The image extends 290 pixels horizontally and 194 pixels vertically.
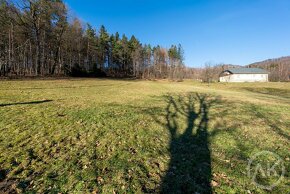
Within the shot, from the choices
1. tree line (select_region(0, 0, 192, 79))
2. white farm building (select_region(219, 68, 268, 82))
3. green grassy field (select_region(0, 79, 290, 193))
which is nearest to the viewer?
green grassy field (select_region(0, 79, 290, 193))

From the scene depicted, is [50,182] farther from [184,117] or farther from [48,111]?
[184,117]

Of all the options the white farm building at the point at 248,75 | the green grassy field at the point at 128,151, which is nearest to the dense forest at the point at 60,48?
the white farm building at the point at 248,75

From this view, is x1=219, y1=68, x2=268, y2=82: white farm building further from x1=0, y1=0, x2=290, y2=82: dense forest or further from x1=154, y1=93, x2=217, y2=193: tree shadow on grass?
x1=154, y1=93, x2=217, y2=193: tree shadow on grass

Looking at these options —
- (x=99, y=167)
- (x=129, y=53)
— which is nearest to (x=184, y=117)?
(x=99, y=167)

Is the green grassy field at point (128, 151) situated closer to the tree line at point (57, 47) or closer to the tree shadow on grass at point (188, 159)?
the tree shadow on grass at point (188, 159)

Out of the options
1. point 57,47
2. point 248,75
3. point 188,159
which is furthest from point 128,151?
point 248,75

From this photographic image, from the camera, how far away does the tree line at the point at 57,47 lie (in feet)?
106

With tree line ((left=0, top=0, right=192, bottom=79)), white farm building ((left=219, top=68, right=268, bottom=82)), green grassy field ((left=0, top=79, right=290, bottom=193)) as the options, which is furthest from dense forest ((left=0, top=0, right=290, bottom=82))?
green grassy field ((left=0, top=79, right=290, bottom=193))

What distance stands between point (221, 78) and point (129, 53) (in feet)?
138

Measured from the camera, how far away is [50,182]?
4.27m

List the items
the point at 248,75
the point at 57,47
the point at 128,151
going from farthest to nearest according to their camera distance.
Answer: the point at 248,75 → the point at 57,47 → the point at 128,151

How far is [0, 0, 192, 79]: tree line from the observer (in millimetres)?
32344

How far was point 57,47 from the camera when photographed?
41281 mm

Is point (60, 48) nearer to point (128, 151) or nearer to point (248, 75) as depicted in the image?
point (128, 151)
